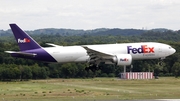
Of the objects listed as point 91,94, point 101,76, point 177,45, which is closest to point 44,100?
point 91,94

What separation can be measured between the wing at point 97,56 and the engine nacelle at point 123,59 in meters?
0.90

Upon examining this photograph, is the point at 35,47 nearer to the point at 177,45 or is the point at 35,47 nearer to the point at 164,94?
the point at 164,94

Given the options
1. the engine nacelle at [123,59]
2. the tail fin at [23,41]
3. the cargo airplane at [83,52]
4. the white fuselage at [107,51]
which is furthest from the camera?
the tail fin at [23,41]

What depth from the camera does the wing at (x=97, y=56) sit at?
243 ft

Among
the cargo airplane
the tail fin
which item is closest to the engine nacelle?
the cargo airplane

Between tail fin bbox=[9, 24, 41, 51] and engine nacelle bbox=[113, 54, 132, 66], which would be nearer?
engine nacelle bbox=[113, 54, 132, 66]

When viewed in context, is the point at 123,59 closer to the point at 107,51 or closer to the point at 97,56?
the point at 107,51

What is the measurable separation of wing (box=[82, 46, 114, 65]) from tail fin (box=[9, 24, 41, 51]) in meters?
7.86

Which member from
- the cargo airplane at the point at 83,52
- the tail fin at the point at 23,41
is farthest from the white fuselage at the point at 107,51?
the tail fin at the point at 23,41

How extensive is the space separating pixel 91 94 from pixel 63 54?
7424 millimetres

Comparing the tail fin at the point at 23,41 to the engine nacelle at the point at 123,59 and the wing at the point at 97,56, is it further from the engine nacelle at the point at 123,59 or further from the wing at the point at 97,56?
the engine nacelle at the point at 123,59

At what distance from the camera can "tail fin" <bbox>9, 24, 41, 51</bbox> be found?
76562mm

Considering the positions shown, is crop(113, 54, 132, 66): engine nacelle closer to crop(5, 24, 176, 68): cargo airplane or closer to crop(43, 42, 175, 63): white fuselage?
crop(5, 24, 176, 68): cargo airplane

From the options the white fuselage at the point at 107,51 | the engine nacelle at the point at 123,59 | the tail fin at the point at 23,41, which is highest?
the tail fin at the point at 23,41
